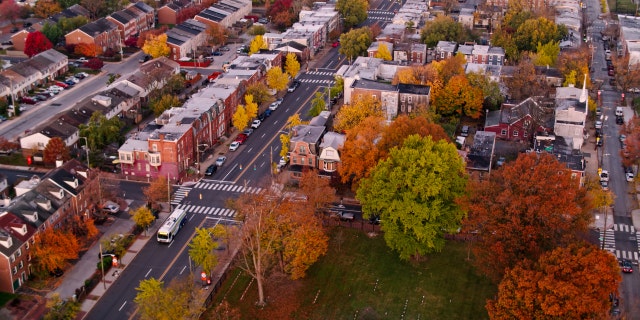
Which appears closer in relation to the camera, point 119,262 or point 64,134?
point 119,262

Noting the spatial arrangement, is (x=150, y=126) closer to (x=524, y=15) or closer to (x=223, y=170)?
(x=223, y=170)

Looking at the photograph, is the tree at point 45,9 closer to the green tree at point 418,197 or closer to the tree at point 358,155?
the tree at point 358,155

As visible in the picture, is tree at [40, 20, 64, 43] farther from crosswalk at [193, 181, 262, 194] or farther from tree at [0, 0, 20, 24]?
crosswalk at [193, 181, 262, 194]

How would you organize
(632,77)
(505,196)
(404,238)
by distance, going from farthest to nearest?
(632,77) → (404,238) → (505,196)

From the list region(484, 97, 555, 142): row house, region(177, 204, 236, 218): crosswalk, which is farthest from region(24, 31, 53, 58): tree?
region(484, 97, 555, 142): row house

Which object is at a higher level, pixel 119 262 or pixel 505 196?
pixel 505 196

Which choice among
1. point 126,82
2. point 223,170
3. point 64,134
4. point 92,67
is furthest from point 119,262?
point 92,67

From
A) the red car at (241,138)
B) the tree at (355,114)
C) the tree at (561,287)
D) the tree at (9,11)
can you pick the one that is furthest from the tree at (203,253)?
the tree at (9,11)
